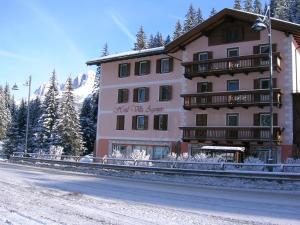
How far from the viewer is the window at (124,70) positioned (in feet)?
152

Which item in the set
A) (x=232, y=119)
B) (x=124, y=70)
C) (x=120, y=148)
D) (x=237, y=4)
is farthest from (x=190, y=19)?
(x=232, y=119)

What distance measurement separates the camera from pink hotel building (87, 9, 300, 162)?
35.2m

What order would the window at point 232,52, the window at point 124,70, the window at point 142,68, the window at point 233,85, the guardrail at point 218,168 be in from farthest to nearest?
1. the window at point 124,70
2. the window at point 142,68
3. the window at point 232,52
4. the window at point 233,85
5. the guardrail at point 218,168

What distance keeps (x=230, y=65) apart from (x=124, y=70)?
44.0 feet

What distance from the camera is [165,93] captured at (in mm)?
42812

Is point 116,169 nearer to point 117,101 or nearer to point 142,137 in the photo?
point 142,137

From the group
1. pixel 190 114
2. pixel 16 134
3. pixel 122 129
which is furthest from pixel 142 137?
pixel 16 134

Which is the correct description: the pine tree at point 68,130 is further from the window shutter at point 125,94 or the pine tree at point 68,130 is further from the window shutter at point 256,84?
the window shutter at point 256,84

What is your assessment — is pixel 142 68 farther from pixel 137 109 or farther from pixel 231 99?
pixel 231 99

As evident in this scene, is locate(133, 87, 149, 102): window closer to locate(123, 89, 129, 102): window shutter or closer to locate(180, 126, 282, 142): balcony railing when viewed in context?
locate(123, 89, 129, 102): window shutter

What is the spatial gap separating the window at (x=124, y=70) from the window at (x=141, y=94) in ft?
7.69

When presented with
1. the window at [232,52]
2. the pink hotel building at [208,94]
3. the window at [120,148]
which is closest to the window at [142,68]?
the pink hotel building at [208,94]

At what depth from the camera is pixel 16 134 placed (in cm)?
7112

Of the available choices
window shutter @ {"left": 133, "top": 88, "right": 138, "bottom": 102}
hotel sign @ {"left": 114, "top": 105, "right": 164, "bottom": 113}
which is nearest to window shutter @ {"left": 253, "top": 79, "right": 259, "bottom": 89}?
hotel sign @ {"left": 114, "top": 105, "right": 164, "bottom": 113}
